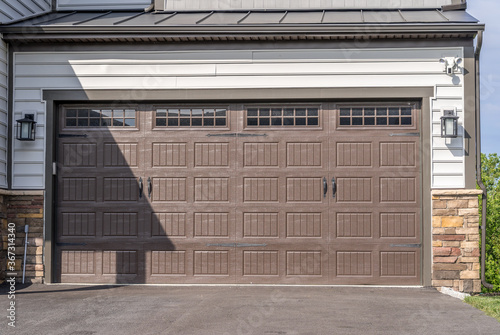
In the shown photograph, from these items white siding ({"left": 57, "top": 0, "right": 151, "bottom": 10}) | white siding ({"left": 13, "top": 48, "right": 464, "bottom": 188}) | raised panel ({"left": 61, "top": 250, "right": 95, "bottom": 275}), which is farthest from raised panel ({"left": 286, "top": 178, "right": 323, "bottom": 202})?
white siding ({"left": 57, "top": 0, "right": 151, "bottom": 10})

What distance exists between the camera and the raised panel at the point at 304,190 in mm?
7770

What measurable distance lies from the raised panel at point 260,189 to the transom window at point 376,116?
4.33ft

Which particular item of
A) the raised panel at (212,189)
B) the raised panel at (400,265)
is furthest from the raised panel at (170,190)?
the raised panel at (400,265)

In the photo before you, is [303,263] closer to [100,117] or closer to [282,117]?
[282,117]

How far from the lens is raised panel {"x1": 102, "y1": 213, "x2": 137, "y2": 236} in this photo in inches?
310

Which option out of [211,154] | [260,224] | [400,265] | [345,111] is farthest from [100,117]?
[400,265]

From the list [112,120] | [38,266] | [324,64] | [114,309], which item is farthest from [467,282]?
[38,266]

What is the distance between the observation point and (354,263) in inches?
302

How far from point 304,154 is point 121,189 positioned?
106 inches

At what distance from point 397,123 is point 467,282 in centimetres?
239

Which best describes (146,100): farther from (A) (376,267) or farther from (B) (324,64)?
(A) (376,267)

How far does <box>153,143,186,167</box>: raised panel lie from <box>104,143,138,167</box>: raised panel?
0.31 meters

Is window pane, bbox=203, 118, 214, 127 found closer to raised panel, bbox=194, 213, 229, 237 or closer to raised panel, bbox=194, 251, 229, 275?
raised panel, bbox=194, 213, 229, 237

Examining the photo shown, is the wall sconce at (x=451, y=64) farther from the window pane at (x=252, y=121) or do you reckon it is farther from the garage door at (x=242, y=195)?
the window pane at (x=252, y=121)
